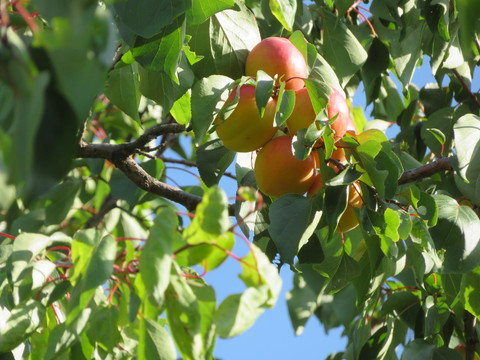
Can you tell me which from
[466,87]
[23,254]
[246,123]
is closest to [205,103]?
[246,123]

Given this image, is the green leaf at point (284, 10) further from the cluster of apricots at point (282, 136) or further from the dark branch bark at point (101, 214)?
the dark branch bark at point (101, 214)

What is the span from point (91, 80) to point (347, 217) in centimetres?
75

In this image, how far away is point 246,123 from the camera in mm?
1016

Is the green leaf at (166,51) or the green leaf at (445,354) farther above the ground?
the green leaf at (166,51)

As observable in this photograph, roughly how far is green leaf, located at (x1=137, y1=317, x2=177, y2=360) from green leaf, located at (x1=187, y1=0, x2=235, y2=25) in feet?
1.56

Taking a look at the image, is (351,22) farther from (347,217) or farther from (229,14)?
(347,217)

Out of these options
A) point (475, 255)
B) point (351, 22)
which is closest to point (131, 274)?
point (475, 255)

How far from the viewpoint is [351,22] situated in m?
1.83

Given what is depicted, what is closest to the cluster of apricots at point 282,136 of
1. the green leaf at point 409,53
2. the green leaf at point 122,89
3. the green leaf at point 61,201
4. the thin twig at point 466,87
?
the green leaf at point 122,89

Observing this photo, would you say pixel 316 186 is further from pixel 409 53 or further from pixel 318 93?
pixel 409 53

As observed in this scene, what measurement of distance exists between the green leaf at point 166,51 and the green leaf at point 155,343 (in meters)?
0.41

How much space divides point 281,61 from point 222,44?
0.15 m

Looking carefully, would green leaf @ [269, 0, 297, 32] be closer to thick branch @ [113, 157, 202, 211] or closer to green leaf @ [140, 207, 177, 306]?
thick branch @ [113, 157, 202, 211]

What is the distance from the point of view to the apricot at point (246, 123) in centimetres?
101
